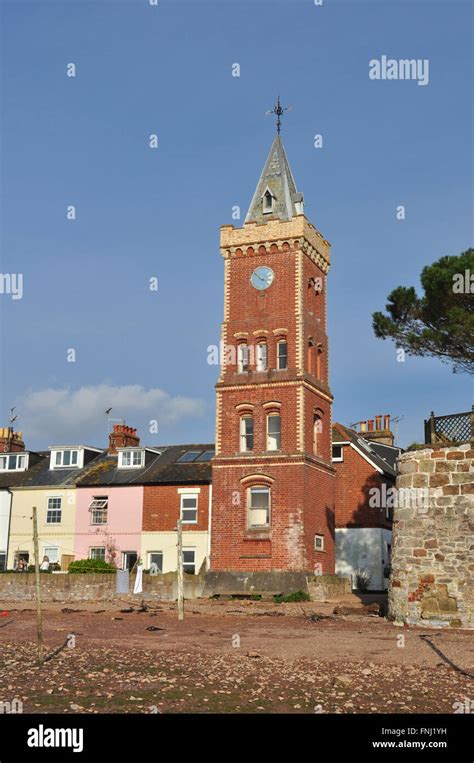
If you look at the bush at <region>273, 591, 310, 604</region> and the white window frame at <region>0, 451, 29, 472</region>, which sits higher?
the white window frame at <region>0, 451, 29, 472</region>

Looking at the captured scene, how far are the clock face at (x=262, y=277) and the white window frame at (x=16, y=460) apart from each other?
69.5 ft

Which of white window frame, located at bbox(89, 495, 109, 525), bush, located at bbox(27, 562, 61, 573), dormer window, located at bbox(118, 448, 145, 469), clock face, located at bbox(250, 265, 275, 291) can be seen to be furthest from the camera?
dormer window, located at bbox(118, 448, 145, 469)

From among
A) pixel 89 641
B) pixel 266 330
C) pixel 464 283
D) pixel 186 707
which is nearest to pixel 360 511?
pixel 266 330

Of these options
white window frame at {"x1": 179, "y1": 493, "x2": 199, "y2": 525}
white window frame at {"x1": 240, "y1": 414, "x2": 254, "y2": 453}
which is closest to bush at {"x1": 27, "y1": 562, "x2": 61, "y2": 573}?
white window frame at {"x1": 179, "y1": 493, "x2": 199, "y2": 525}

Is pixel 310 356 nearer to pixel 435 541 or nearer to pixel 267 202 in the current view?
pixel 267 202

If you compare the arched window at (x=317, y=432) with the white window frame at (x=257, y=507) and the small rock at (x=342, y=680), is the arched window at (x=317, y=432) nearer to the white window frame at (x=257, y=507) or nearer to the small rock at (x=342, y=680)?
the white window frame at (x=257, y=507)

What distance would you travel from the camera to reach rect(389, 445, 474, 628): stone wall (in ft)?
72.6

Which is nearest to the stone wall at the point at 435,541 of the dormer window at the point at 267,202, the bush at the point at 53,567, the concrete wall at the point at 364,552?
the concrete wall at the point at 364,552

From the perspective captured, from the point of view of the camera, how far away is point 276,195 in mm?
45219

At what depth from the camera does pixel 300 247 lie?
42.4 m

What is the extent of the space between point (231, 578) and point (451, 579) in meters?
18.9

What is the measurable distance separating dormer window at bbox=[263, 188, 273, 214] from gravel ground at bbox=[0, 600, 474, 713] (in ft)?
87.6

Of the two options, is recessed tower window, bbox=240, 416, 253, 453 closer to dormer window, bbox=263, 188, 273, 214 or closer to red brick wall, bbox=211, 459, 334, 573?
red brick wall, bbox=211, 459, 334, 573

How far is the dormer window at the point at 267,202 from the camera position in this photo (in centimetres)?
4509
